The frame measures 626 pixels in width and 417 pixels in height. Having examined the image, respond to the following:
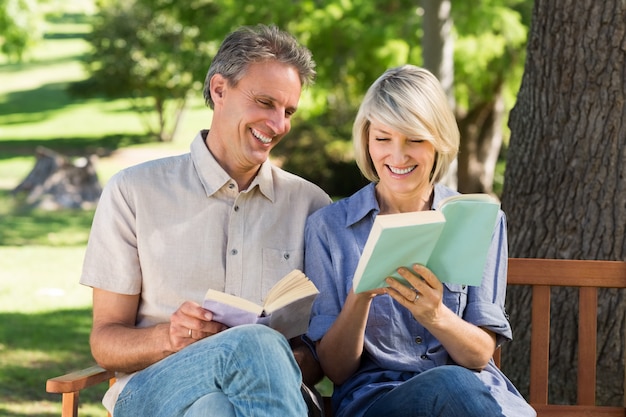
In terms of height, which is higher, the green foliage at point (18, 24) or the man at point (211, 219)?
the green foliage at point (18, 24)

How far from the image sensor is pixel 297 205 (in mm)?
3527

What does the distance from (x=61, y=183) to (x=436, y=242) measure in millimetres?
13965

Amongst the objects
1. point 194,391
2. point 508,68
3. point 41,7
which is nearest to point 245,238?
point 194,391

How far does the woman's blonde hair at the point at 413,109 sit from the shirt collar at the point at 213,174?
1.29ft

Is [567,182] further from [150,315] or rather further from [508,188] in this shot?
[150,315]

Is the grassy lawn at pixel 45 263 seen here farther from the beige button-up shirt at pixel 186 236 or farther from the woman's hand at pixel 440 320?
the woman's hand at pixel 440 320

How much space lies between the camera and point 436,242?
9.11 feet

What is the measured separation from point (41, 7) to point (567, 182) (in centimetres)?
2081

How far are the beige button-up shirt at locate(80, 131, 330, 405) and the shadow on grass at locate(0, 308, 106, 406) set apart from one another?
315 centimetres

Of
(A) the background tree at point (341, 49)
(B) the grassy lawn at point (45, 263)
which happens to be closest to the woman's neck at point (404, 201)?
(B) the grassy lawn at point (45, 263)

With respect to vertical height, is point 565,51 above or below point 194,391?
above

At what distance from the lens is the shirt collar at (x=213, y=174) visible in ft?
11.2

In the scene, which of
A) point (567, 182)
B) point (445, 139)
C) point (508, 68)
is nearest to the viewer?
point (445, 139)

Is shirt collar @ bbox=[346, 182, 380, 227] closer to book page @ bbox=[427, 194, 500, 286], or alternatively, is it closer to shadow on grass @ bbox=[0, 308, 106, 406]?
book page @ bbox=[427, 194, 500, 286]
